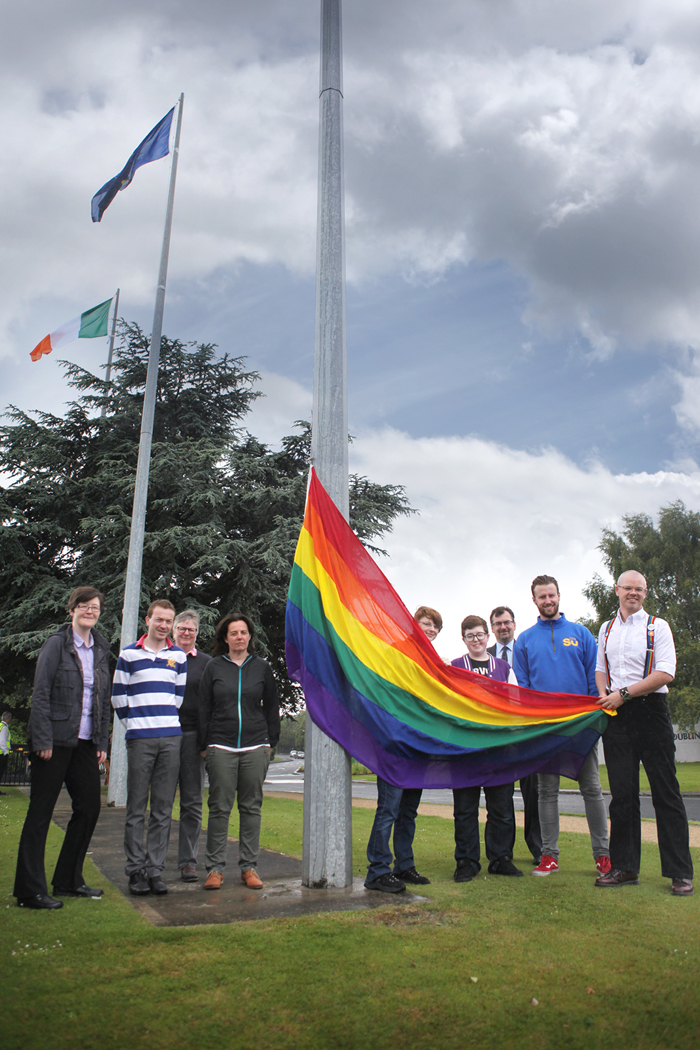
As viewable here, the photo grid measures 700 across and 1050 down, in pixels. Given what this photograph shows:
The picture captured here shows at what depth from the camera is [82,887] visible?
513 cm

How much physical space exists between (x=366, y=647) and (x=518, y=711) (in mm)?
1328

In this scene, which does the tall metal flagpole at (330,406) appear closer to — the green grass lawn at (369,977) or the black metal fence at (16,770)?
the green grass lawn at (369,977)

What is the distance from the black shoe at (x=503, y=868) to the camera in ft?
19.4

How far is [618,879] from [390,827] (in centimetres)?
→ 166

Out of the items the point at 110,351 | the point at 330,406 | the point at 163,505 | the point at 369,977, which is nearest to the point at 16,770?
the point at 163,505

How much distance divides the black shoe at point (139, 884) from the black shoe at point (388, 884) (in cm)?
151

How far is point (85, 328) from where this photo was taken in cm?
1694

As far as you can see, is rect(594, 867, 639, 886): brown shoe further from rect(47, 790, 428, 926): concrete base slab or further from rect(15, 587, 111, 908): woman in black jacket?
rect(15, 587, 111, 908): woman in black jacket

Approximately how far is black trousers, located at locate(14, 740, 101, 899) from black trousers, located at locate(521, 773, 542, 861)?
3.61 m

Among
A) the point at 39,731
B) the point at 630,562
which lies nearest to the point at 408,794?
the point at 39,731

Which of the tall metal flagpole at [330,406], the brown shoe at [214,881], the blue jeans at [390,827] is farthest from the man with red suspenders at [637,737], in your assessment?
the brown shoe at [214,881]

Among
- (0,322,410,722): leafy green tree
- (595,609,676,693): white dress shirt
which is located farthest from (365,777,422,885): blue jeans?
(0,322,410,722): leafy green tree

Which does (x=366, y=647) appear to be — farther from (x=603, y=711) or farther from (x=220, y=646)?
(x=603, y=711)

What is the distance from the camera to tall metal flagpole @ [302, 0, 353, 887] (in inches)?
211
